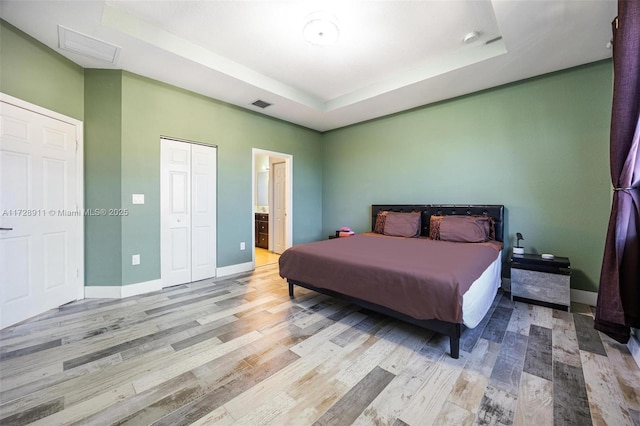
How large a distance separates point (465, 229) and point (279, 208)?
3.76 metres

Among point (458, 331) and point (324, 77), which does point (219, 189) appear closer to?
point (324, 77)

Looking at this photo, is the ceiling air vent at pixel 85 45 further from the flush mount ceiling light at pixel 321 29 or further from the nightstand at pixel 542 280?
the nightstand at pixel 542 280

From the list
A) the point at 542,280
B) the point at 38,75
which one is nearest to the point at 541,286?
the point at 542,280

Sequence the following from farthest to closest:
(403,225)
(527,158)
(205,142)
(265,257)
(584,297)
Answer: (265,257), (403,225), (205,142), (527,158), (584,297)

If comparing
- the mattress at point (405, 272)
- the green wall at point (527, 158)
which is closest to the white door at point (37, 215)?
the mattress at point (405, 272)

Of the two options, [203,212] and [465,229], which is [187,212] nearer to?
[203,212]

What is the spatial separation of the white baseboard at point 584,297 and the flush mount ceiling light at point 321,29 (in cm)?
387

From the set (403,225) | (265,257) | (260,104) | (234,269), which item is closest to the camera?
(403,225)

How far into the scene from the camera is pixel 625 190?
6.07 ft

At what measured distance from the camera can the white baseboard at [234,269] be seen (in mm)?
3959

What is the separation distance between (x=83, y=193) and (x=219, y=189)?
157cm

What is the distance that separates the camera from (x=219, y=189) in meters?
3.96

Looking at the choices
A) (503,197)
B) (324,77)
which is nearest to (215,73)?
(324,77)

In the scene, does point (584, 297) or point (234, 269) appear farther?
point (234, 269)
